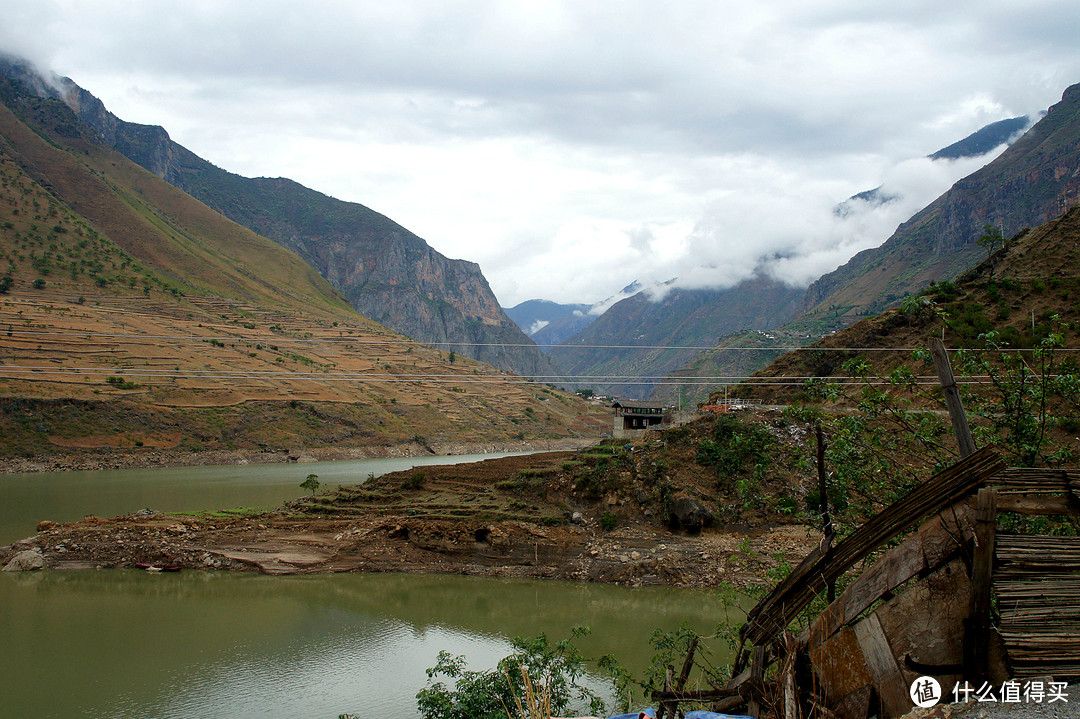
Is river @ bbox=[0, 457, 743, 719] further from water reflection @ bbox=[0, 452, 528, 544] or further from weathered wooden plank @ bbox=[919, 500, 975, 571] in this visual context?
weathered wooden plank @ bbox=[919, 500, 975, 571]

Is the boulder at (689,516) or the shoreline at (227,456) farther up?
the boulder at (689,516)

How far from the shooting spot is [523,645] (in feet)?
30.3

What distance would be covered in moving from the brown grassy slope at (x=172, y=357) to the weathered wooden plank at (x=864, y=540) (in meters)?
22.3

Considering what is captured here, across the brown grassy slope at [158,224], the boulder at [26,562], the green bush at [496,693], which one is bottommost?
the boulder at [26,562]

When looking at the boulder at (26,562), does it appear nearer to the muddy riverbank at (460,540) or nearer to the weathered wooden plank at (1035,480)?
the muddy riverbank at (460,540)

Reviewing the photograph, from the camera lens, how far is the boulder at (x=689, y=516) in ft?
82.0

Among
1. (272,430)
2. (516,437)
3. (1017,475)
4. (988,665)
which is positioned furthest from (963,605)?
(516,437)

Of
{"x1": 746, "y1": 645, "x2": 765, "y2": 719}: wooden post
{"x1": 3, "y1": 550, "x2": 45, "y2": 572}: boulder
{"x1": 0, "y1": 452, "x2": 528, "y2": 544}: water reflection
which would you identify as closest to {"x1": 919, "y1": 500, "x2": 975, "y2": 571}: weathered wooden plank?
{"x1": 746, "y1": 645, "x2": 765, "y2": 719}: wooden post

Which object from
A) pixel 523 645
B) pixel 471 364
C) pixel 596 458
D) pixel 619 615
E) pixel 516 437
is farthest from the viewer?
pixel 471 364

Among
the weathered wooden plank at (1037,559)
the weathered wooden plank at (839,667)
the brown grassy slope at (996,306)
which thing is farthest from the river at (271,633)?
the brown grassy slope at (996,306)

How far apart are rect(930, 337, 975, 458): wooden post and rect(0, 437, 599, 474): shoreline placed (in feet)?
180

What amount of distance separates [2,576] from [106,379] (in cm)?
3780

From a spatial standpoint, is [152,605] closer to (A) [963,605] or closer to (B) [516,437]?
(A) [963,605]

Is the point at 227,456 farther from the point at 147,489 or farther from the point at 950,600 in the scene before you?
the point at 950,600
